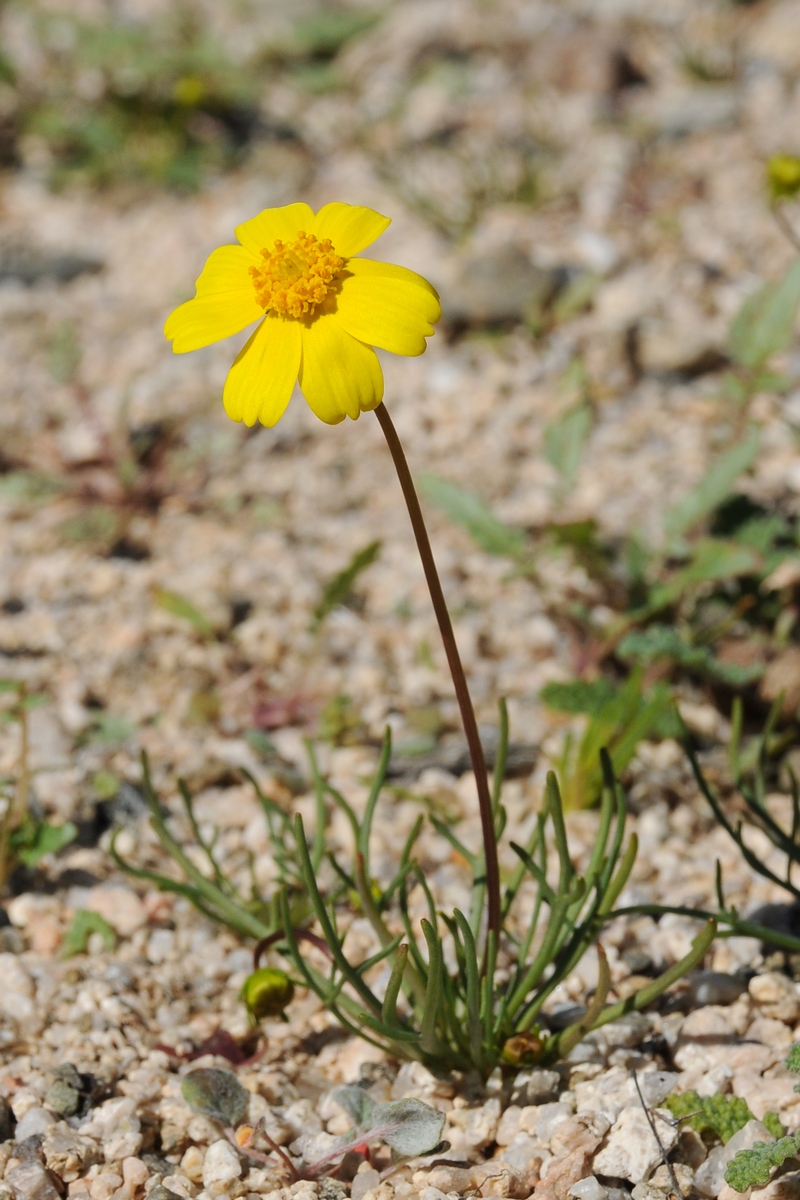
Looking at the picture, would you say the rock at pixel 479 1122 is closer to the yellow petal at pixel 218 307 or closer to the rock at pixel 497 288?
the yellow petal at pixel 218 307

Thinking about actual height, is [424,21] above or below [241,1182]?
above

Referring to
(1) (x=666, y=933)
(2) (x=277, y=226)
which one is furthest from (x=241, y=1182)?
(2) (x=277, y=226)

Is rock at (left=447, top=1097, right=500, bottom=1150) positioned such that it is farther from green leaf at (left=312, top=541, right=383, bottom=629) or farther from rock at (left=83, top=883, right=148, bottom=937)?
green leaf at (left=312, top=541, right=383, bottom=629)

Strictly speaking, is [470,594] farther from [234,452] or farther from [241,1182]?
[241,1182]

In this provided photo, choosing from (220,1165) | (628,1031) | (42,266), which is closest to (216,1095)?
(220,1165)

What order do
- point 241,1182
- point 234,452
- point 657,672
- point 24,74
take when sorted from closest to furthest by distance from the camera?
point 241,1182
point 657,672
point 234,452
point 24,74

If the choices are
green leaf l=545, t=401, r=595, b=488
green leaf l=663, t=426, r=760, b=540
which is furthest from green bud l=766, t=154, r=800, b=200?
green leaf l=545, t=401, r=595, b=488
